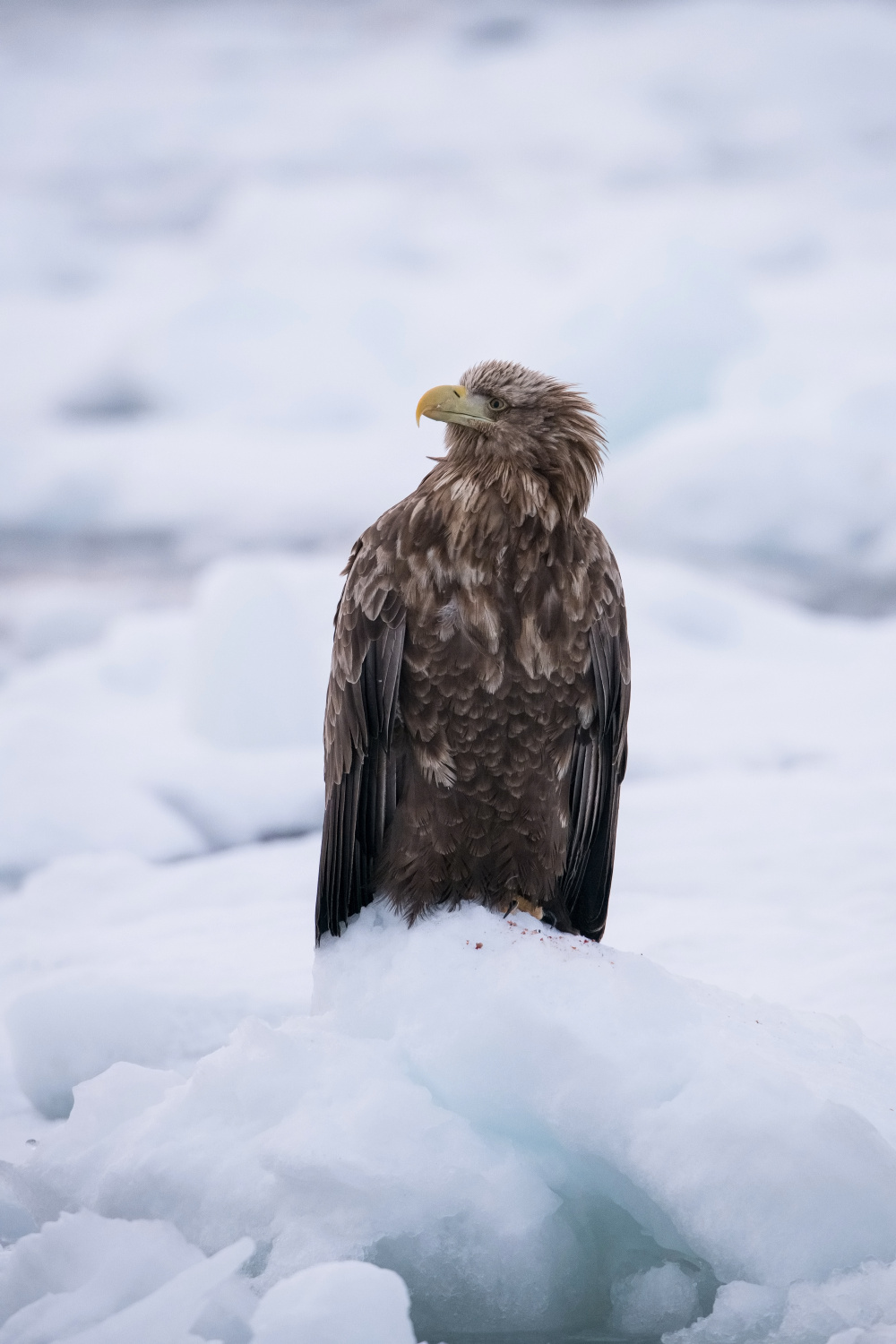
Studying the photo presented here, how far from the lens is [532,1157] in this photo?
9.94 ft

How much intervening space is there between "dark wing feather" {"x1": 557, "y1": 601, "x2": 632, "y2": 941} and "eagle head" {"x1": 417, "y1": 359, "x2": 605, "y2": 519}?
0.43m

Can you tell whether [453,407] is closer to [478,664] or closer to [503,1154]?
[478,664]

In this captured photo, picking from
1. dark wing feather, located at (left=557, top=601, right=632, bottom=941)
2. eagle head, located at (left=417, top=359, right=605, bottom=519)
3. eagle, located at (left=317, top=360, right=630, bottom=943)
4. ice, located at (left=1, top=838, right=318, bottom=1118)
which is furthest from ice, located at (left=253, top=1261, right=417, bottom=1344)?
eagle head, located at (left=417, top=359, right=605, bottom=519)

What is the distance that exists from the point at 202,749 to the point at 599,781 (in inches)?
284

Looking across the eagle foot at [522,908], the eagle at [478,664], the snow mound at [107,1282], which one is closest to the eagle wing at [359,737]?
the eagle at [478,664]

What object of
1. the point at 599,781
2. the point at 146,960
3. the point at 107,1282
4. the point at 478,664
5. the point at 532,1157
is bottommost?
the point at 146,960

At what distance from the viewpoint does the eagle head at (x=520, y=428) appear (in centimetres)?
357

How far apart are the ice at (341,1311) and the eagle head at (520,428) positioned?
213 centimetres

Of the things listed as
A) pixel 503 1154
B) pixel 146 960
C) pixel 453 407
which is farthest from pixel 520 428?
pixel 146 960

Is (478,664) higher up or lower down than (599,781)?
higher up

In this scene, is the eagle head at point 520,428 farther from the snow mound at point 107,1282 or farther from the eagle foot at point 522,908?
the snow mound at point 107,1282

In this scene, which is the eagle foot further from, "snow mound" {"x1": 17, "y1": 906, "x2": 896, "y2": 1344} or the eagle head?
the eagle head

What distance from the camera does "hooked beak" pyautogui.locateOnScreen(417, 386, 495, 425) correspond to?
3.59 m

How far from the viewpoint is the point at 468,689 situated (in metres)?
3.44
